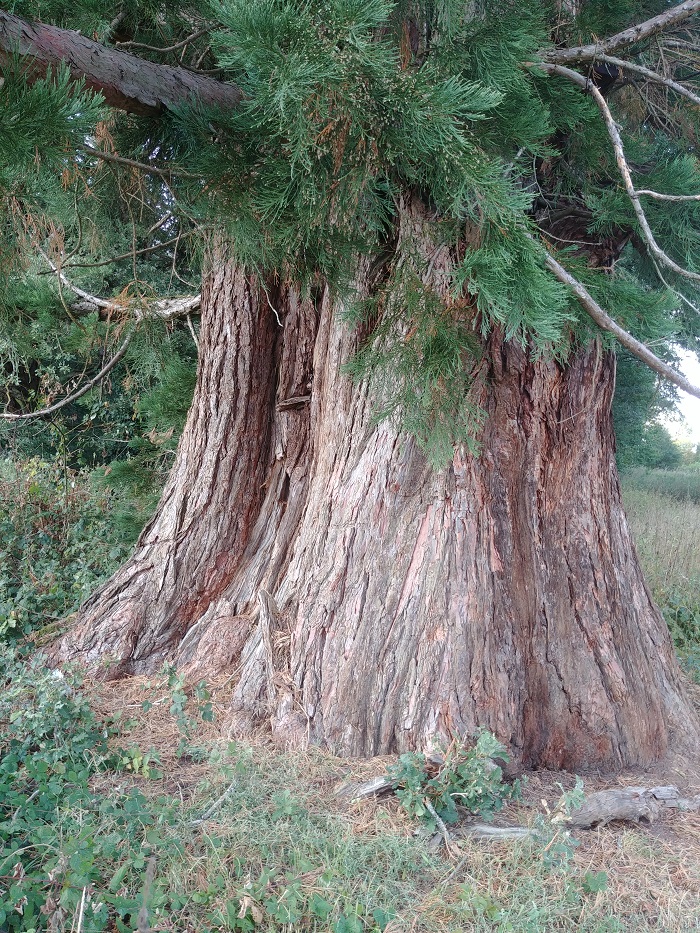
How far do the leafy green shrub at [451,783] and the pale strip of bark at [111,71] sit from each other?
8.76 feet

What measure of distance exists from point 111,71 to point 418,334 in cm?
148

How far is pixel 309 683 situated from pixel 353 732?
0.98 feet

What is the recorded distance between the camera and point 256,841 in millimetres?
2400

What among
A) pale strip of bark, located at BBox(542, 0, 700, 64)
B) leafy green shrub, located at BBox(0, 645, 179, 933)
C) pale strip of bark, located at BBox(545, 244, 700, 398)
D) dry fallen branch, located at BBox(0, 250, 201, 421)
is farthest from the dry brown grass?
pale strip of bark, located at BBox(542, 0, 700, 64)

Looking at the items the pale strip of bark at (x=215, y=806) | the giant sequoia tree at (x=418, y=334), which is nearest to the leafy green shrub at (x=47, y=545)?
the giant sequoia tree at (x=418, y=334)

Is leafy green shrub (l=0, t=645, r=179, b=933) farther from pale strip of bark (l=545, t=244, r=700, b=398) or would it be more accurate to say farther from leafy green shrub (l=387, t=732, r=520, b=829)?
pale strip of bark (l=545, t=244, r=700, b=398)

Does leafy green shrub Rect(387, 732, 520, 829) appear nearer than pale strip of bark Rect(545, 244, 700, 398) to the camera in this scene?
No

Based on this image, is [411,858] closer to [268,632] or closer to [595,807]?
[595,807]

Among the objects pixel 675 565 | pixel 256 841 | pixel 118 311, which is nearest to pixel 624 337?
pixel 256 841

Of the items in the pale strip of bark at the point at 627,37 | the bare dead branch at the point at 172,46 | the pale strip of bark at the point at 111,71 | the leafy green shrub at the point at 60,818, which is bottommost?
the leafy green shrub at the point at 60,818

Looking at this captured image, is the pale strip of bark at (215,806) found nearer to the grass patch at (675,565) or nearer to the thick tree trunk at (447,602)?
the thick tree trunk at (447,602)

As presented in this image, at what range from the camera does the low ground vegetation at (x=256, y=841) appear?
2.11m

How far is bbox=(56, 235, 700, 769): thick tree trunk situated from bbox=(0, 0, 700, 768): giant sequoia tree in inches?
0.6

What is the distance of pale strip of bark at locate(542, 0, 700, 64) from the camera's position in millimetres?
2721
